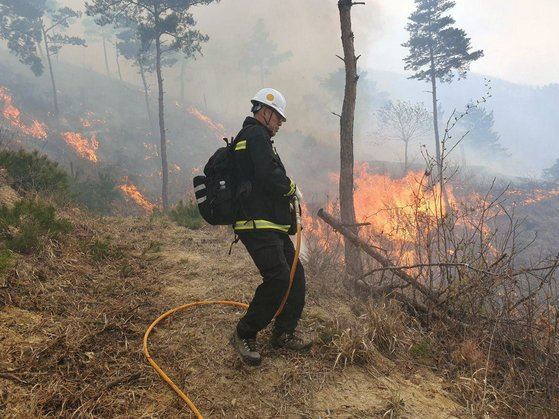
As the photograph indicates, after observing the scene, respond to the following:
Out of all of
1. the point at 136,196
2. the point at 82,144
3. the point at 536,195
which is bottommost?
the point at 536,195

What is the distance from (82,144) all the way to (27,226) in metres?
25.0

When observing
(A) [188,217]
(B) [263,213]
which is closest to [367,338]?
(B) [263,213]

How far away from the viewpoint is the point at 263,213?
3.11 m

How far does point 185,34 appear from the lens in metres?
20.8

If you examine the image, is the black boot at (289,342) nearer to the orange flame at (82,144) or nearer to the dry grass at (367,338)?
the dry grass at (367,338)

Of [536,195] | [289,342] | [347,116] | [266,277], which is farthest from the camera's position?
[536,195]

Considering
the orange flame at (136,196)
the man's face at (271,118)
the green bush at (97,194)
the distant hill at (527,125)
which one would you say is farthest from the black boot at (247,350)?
the distant hill at (527,125)

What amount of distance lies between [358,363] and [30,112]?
112ft

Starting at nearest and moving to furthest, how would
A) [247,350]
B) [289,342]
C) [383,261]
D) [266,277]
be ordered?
[266,277] < [247,350] < [289,342] < [383,261]

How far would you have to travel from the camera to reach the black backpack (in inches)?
121

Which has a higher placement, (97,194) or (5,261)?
(5,261)

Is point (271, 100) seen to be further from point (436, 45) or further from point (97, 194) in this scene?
point (436, 45)

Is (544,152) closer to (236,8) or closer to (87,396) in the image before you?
(236,8)

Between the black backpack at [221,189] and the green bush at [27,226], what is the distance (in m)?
2.93
